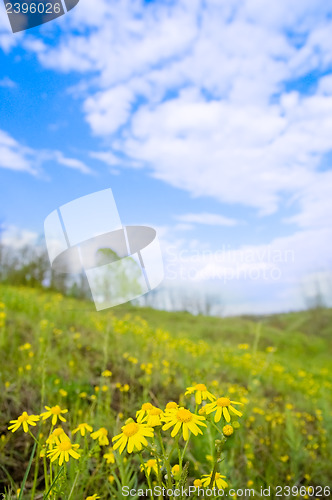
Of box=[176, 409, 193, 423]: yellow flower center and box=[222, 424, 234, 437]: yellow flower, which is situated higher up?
box=[176, 409, 193, 423]: yellow flower center

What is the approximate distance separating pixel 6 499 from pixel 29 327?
3.26 m

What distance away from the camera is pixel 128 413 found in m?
2.62

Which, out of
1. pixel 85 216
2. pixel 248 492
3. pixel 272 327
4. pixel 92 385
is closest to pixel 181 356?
pixel 92 385

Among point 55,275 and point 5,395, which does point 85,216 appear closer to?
point 5,395

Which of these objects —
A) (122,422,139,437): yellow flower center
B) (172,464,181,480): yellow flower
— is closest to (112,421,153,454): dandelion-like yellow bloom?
(122,422,139,437): yellow flower center

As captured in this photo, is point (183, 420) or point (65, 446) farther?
point (65, 446)

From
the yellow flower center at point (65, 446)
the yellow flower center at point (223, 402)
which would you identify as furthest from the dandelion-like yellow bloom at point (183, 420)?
the yellow flower center at point (65, 446)

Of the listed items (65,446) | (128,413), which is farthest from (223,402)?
(128,413)

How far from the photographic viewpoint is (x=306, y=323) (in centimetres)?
1591

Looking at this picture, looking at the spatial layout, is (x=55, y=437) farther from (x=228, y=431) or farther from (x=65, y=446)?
(x=228, y=431)

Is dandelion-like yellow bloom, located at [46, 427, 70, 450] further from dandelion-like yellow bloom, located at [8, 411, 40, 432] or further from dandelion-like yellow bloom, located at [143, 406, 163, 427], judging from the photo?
dandelion-like yellow bloom, located at [143, 406, 163, 427]

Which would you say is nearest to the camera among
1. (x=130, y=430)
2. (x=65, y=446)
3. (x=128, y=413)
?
(x=130, y=430)

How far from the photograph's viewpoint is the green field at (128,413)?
1534mm

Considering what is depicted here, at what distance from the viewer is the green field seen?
1.53 meters
